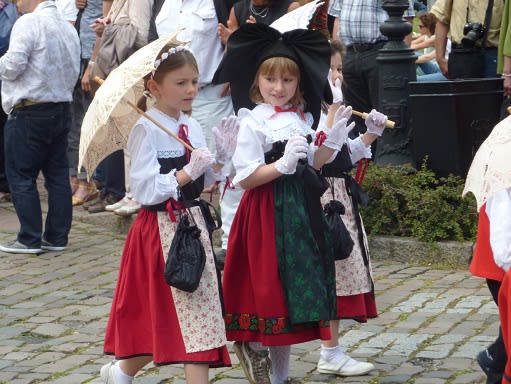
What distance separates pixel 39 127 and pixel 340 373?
383 cm

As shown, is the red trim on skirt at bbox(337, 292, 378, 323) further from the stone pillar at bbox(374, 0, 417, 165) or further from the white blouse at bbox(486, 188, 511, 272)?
the stone pillar at bbox(374, 0, 417, 165)

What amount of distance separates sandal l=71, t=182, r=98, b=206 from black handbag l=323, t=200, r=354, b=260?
5.16 metres

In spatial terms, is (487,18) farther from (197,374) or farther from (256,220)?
(197,374)

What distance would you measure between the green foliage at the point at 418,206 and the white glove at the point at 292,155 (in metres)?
3.23

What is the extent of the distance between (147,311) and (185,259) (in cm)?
33

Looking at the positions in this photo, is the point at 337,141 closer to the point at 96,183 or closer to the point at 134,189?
the point at 134,189

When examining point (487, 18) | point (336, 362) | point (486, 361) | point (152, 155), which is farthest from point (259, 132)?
point (487, 18)

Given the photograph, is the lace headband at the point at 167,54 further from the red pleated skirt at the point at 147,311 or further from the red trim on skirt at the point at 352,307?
the red trim on skirt at the point at 352,307

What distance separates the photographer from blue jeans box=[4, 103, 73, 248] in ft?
28.3

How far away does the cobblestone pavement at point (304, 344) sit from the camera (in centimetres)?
573

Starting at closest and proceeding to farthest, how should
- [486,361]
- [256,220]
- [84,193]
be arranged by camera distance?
[486,361], [256,220], [84,193]

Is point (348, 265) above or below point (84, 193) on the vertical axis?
above

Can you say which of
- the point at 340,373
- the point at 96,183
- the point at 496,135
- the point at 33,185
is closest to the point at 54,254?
the point at 33,185

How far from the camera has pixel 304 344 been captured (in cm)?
625
